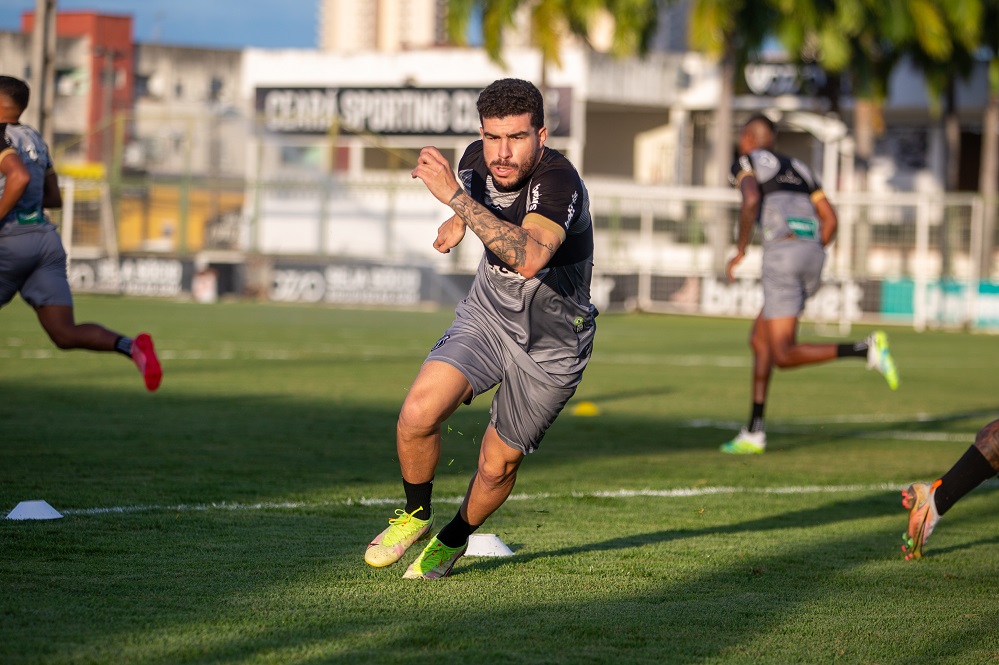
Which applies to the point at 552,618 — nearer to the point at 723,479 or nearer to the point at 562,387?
the point at 562,387

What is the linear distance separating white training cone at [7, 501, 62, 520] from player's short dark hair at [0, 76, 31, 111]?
338cm

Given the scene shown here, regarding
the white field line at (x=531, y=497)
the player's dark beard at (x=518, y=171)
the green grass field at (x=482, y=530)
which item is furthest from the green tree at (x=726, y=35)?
the player's dark beard at (x=518, y=171)

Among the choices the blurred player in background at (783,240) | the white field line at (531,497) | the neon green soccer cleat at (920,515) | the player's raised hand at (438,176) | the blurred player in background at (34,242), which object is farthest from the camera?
the blurred player in background at (783,240)

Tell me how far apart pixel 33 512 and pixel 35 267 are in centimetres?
336

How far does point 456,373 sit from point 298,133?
47.3m

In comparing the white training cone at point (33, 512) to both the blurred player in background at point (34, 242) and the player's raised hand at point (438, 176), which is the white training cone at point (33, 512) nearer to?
the player's raised hand at point (438, 176)

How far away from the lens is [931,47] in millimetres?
36875

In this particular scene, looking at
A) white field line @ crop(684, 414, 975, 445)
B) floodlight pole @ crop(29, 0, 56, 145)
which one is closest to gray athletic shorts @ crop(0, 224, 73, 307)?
white field line @ crop(684, 414, 975, 445)

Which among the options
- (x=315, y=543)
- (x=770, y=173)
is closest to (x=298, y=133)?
(x=770, y=173)

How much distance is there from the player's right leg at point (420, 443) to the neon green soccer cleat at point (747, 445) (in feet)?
16.4

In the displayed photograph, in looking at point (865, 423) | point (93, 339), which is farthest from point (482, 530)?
point (865, 423)

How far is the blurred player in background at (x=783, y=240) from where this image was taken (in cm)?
1073

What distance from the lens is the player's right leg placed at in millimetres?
5266

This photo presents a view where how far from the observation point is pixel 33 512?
19.9 ft
